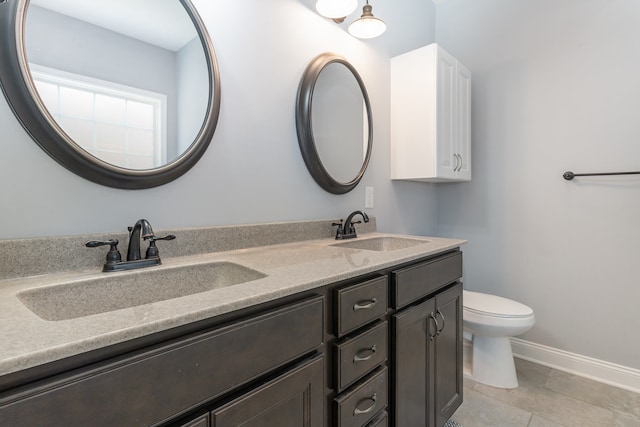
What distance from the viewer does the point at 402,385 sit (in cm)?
109

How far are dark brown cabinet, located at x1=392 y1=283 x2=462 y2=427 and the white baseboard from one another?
102 centimetres

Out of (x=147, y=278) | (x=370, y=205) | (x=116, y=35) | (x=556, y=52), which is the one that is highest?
(x=556, y=52)

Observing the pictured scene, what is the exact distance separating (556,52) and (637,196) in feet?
3.35

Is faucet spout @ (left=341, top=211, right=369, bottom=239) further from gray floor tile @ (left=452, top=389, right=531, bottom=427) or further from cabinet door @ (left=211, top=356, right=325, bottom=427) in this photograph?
gray floor tile @ (left=452, top=389, right=531, bottom=427)

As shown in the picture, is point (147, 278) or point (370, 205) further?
point (370, 205)

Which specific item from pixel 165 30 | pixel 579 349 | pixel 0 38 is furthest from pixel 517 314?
pixel 0 38

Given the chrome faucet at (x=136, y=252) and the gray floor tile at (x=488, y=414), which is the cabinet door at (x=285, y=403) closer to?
the chrome faucet at (x=136, y=252)

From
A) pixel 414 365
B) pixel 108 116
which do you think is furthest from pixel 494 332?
pixel 108 116

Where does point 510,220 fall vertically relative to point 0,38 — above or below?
below

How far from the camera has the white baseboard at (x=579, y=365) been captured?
1.82 m

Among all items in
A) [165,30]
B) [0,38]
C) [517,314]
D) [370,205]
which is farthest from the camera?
[370,205]

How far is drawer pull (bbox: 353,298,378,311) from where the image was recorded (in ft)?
2.96

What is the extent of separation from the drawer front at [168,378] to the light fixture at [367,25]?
4.91ft

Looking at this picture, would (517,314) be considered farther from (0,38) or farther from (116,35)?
(0,38)
